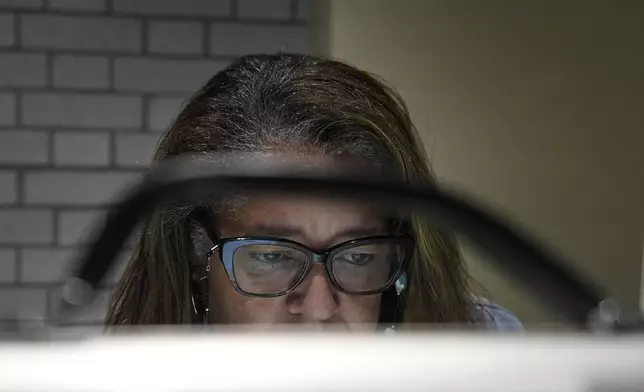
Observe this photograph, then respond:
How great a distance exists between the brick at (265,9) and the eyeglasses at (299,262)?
110 cm

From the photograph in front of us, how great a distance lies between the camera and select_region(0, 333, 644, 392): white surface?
0.16 meters

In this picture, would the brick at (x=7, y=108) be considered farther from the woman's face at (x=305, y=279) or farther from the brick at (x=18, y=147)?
the woman's face at (x=305, y=279)

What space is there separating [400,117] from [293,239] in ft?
0.88

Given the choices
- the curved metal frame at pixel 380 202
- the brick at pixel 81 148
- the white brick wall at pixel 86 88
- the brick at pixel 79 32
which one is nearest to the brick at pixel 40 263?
the white brick wall at pixel 86 88

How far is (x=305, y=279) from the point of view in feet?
2.12

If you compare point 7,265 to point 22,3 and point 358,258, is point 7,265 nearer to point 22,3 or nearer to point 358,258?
point 22,3

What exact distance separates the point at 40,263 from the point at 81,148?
32cm

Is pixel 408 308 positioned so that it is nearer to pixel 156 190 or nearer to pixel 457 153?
pixel 156 190

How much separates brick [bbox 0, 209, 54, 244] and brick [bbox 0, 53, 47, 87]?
321 mm

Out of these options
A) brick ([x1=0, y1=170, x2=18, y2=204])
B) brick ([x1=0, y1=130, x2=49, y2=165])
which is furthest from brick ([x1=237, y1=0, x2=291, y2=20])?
brick ([x1=0, y1=170, x2=18, y2=204])

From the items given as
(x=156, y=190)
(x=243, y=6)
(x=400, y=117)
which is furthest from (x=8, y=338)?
(x=243, y=6)

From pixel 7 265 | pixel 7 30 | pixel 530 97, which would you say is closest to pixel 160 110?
pixel 7 30

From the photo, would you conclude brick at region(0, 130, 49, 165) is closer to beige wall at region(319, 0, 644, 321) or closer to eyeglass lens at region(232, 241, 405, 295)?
beige wall at region(319, 0, 644, 321)

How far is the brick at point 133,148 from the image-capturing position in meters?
1.67
